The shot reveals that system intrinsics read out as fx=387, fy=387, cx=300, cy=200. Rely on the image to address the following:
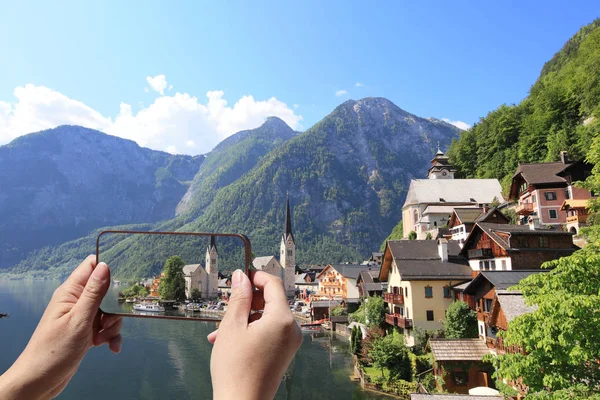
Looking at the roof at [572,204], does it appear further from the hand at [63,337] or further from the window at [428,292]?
the hand at [63,337]

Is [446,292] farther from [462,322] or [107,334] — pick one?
[107,334]

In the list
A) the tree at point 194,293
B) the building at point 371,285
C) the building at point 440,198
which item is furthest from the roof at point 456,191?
the tree at point 194,293

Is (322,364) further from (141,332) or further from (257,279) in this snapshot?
(257,279)

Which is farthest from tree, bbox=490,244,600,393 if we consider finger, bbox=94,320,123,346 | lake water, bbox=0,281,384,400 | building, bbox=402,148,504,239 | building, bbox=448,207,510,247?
building, bbox=402,148,504,239

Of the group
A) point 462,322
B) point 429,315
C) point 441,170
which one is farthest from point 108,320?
point 441,170

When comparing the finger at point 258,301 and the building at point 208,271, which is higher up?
the building at point 208,271
